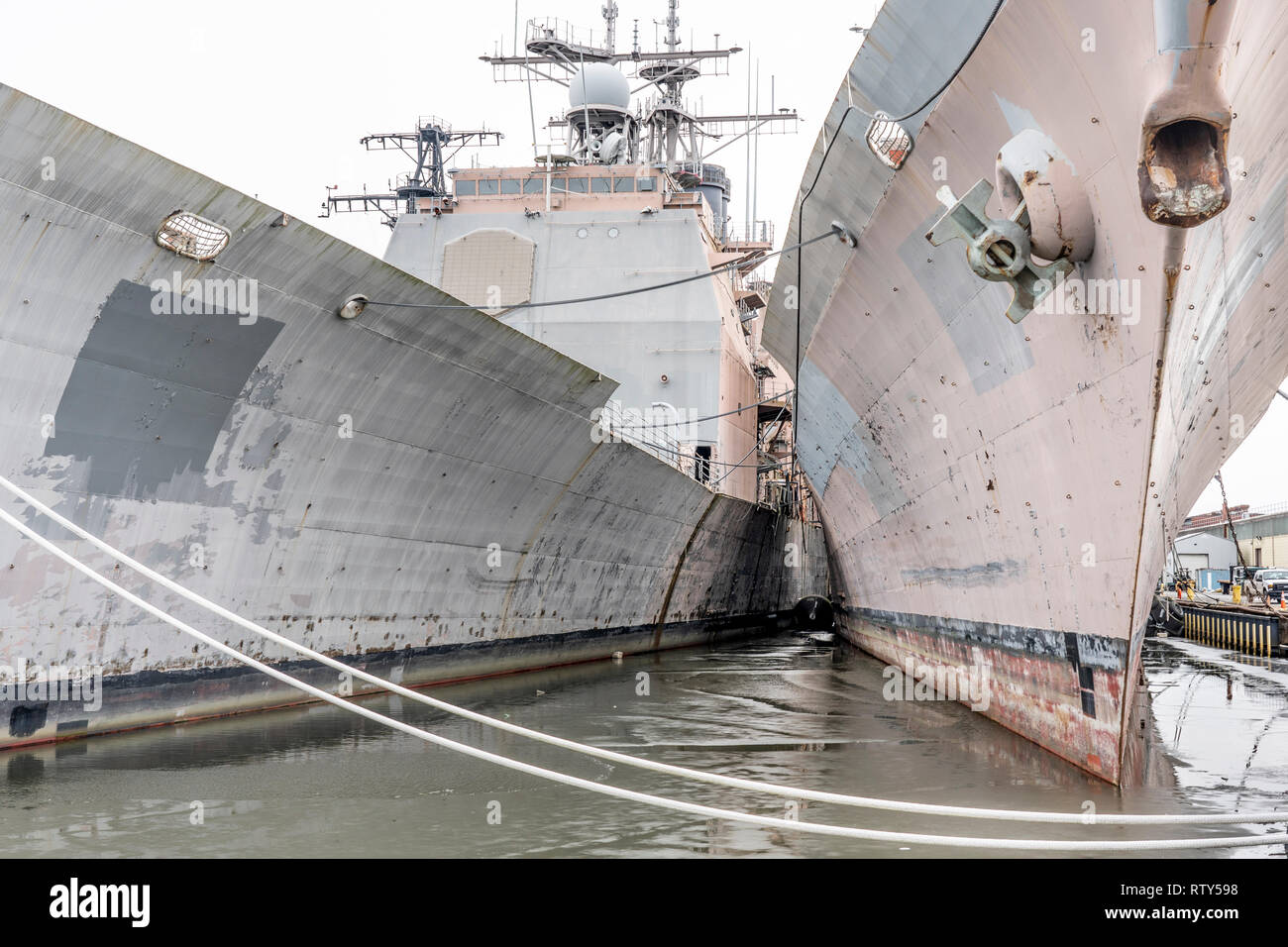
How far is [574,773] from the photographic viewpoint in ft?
21.8

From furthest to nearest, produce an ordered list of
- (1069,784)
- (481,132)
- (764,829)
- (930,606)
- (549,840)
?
(481,132) < (930,606) < (1069,784) < (764,829) < (549,840)

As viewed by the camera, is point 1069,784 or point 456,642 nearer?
point 1069,784

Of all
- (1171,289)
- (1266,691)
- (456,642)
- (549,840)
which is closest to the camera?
(1171,289)

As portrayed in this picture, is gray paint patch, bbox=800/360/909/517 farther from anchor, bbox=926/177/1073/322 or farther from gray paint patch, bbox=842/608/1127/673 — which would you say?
anchor, bbox=926/177/1073/322

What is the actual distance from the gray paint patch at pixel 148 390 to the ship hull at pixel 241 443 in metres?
0.02

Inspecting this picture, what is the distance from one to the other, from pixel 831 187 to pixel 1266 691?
8773 millimetres

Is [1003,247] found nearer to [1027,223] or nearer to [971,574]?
[1027,223]

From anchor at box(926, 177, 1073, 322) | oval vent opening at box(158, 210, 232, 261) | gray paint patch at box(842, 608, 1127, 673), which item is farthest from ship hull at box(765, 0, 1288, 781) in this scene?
oval vent opening at box(158, 210, 232, 261)

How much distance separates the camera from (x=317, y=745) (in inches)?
278

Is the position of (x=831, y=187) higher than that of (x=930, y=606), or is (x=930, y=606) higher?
(x=831, y=187)

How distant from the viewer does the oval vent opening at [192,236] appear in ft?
21.9

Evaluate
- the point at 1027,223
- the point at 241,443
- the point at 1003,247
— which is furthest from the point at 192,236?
the point at 1027,223

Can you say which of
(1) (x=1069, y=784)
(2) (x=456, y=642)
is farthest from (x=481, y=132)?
(1) (x=1069, y=784)
